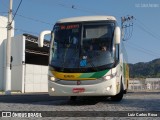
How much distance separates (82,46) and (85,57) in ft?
1.56

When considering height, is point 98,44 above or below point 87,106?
above

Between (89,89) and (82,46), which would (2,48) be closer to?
(82,46)

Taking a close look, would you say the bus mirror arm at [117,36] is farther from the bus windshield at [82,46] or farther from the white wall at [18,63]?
the white wall at [18,63]

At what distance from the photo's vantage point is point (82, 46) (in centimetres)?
1323

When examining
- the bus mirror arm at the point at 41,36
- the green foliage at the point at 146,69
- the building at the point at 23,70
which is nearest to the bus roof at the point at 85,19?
the bus mirror arm at the point at 41,36

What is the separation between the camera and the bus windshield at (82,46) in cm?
1292

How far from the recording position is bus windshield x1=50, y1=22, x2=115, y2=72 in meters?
12.9

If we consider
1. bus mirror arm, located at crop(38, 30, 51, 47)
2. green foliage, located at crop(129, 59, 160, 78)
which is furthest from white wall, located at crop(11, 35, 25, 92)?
green foliage, located at crop(129, 59, 160, 78)

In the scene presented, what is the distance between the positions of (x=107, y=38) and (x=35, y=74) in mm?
31486

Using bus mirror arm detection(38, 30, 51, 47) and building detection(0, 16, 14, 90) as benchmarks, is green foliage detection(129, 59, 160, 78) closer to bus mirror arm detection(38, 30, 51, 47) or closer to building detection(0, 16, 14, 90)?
building detection(0, 16, 14, 90)

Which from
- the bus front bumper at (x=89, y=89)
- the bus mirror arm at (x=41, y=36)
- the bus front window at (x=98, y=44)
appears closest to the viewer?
the bus front bumper at (x=89, y=89)

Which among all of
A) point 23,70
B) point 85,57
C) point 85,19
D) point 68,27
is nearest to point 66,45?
point 68,27

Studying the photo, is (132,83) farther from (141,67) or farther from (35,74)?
(141,67)

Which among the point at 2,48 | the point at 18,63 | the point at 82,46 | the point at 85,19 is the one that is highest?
the point at 85,19
